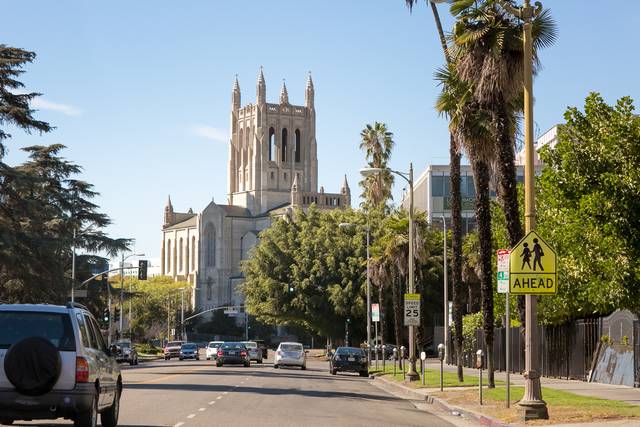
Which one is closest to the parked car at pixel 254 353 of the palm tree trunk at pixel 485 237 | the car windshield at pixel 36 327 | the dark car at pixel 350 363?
the dark car at pixel 350 363

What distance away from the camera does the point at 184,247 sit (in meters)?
195

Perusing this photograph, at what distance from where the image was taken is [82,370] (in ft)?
48.8

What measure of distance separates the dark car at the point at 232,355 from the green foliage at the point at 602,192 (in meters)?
32.4

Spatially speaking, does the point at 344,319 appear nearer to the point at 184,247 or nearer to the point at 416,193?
→ the point at 416,193

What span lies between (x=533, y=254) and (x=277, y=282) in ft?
227

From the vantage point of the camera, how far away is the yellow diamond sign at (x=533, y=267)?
66.0ft

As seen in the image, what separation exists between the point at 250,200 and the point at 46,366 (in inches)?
7078

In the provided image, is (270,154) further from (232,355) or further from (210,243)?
(232,355)

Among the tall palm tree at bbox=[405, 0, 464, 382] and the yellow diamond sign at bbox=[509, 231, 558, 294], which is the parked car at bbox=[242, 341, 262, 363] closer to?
the tall palm tree at bbox=[405, 0, 464, 382]

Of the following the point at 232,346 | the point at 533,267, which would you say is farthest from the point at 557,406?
the point at 232,346

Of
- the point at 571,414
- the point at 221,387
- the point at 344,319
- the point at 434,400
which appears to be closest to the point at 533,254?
the point at 571,414

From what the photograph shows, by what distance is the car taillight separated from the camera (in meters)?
14.8

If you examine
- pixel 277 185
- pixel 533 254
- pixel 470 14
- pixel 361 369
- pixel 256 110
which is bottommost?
pixel 361 369

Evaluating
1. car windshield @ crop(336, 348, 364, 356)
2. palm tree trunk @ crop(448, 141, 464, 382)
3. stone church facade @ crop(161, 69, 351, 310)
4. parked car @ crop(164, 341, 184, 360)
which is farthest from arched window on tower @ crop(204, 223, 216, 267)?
palm tree trunk @ crop(448, 141, 464, 382)
